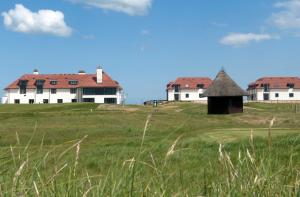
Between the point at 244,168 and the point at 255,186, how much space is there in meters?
0.85

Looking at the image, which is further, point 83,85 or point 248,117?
point 83,85

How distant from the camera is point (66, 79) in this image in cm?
12338

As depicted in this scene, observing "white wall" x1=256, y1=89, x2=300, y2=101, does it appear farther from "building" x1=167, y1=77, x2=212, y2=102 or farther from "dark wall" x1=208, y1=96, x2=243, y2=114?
"dark wall" x1=208, y1=96, x2=243, y2=114

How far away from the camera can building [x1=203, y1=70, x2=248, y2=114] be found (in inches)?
2392

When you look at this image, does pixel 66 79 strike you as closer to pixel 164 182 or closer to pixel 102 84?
pixel 102 84

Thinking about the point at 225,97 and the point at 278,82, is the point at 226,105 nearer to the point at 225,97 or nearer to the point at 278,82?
the point at 225,97

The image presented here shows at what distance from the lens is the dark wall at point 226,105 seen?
6088 cm

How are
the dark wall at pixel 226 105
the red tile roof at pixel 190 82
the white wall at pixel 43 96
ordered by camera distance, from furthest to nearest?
1. the red tile roof at pixel 190 82
2. the white wall at pixel 43 96
3. the dark wall at pixel 226 105

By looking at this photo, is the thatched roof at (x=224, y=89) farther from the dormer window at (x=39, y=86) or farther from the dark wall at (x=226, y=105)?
the dormer window at (x=39, y=86)

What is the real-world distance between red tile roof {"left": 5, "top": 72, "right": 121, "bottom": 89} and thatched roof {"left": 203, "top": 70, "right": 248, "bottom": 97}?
56.9m

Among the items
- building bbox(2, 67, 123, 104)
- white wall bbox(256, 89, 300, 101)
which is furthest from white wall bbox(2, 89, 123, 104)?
white wall bbox(256, 89, 300, 101)

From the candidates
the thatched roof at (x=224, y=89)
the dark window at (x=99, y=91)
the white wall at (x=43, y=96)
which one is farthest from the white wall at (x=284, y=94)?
the thatched roof at (x=224, y=89)

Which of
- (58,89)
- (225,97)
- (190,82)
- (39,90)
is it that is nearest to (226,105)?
(225,97)

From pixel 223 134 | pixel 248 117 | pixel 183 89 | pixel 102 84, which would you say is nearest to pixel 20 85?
pixel 102 84
